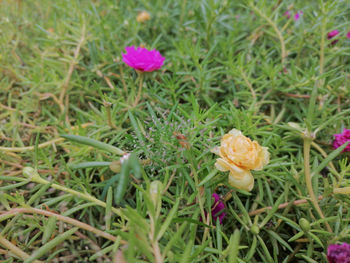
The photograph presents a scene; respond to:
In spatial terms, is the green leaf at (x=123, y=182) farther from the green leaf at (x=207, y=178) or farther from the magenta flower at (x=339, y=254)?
the magenta flower at (x=339, y=254)

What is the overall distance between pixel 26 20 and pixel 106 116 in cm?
74

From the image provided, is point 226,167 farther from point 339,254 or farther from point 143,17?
point 143,17

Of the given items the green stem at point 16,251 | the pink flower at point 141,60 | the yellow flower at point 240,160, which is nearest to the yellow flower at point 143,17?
the pink flower at point 141,60

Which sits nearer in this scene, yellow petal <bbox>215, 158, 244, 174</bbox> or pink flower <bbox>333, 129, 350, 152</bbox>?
yellow petal <bbox>215, 158, 244, 174</bbox>

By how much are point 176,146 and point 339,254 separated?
38cm

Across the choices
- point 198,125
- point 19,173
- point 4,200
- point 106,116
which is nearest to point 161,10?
point 106,116

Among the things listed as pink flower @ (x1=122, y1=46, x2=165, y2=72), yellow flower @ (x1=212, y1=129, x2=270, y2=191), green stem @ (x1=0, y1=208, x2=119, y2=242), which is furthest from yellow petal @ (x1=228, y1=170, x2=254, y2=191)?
pink flower @ (x1=122, y1=46, x2=165, y2=72)

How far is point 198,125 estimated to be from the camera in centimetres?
65

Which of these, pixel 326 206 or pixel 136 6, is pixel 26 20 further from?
pixel 326 206

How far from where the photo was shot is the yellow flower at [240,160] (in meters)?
0.54

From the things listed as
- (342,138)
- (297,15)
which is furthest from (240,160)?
(297,15)

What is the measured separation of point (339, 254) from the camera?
1.63 feet

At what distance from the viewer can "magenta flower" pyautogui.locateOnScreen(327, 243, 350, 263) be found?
0.49 m

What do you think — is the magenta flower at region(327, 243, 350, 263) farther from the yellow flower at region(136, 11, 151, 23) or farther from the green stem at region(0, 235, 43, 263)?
the yellow flower at region(136, 11, 151, 23)
